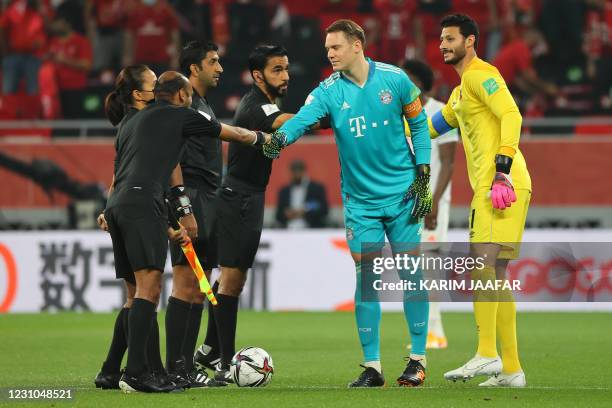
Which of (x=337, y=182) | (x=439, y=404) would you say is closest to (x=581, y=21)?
(x=337, y=182)

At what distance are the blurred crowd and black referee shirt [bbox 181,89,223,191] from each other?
10164 millimetres

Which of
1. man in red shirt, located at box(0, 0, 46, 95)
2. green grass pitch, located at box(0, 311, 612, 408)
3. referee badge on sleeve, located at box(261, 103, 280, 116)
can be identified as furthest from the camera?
man in red shirt, located at box(0, 0, 46, 95)

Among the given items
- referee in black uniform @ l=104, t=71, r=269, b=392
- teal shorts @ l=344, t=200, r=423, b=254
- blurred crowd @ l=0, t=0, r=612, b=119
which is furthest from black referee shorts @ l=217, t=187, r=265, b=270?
blurred crowd @ l=0, t=0, r=612, b=119

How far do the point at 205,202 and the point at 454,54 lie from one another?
2.06m

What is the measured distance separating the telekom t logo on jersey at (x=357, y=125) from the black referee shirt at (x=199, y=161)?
1.03 meters

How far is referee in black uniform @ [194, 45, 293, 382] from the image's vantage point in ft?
30.0

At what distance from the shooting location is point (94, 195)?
55.4 feet

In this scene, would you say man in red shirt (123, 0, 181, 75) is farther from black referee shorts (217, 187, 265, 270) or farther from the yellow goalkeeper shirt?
the yellow goalkeeper shirt

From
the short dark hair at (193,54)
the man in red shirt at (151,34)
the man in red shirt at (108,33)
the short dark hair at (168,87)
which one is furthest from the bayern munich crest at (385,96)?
the man in red shirt at (108,33)

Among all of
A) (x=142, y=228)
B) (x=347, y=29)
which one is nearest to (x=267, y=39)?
(x=347, y=29)

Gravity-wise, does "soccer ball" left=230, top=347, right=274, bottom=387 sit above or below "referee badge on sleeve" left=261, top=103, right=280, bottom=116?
below

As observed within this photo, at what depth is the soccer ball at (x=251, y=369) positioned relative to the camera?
8.55 metres

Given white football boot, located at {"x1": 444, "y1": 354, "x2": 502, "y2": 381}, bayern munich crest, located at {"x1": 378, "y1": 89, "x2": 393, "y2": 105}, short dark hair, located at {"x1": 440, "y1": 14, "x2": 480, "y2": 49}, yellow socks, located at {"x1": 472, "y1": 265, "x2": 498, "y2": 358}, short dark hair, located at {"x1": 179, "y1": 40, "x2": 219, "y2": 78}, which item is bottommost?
white football boot, located at {"x1": 444, "y1": 354, "x2": 502, "y2": 381}

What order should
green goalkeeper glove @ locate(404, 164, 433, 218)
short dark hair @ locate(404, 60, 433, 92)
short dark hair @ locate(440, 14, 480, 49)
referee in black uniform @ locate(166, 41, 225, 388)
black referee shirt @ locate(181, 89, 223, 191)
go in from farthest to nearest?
short dark hair @ locate(404, 60, 433, 92), black referee shirt @ locate(181, 89, 223, 191), short dark hair @ locate(440, 14, 480, 49), referee in black uniform @ locate(166, 41, 225, 388), green goalkeeper glove @ locate(404, 164, 433, 218)
